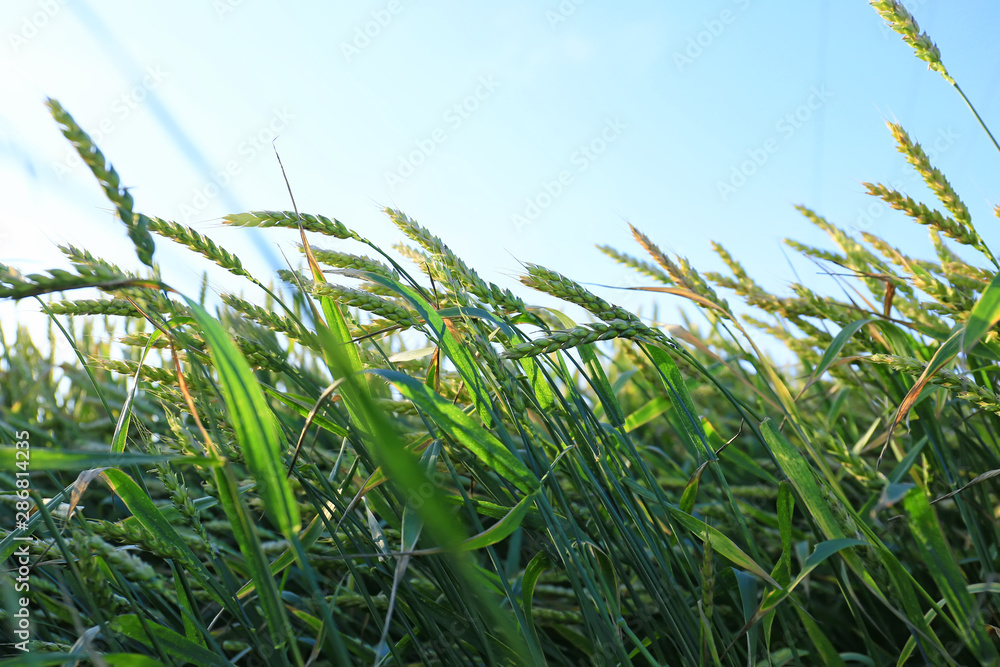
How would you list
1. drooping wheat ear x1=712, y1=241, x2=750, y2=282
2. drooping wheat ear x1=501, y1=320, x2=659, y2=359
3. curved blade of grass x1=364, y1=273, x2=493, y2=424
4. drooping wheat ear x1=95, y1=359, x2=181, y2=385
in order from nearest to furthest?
drooping wheat ear x1=501, y1=320, x2=659, y2=359 → curved blade of grass x1=364, y1=273, x2=493, y2=424 → drooping wheat ear x1=95, y1=359, x2=181, y2=385 → drooping wheat ear x1=712, y1=241, x2=750, y2=282

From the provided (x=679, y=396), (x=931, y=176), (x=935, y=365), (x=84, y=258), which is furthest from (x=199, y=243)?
(x=931, y=176)

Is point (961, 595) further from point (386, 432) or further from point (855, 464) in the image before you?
point (386, 432)

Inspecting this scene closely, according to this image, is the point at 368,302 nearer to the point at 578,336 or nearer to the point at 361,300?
the point at 361,300

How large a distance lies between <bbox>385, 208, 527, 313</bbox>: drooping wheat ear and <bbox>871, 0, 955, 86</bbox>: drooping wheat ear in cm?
96

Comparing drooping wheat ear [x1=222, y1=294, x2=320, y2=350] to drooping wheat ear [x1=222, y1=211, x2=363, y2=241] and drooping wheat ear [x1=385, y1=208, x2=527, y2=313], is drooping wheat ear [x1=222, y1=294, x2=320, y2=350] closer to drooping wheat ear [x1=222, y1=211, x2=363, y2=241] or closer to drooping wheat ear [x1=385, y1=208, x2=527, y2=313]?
drooping wheat ear [x1=222, y1=211, x2=363, y2=241]

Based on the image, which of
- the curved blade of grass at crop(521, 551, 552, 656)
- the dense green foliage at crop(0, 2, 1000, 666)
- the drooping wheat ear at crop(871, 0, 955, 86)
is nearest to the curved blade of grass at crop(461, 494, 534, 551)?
the dense green foliage at crop(0, 2, 1000, 666)

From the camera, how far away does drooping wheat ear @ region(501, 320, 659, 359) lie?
0.73 metres

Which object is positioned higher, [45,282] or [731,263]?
[45,282]

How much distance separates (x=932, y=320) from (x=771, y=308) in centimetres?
40

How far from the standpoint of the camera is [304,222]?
90cm

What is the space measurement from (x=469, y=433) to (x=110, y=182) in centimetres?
Result: 50

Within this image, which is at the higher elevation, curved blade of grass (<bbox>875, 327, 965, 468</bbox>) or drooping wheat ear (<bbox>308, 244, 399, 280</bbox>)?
drooping wheat ear (<bbox>308, 244, 399, 280</bbox>)

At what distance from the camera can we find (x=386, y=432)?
1.47 feet

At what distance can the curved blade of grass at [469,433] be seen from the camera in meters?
0.75
